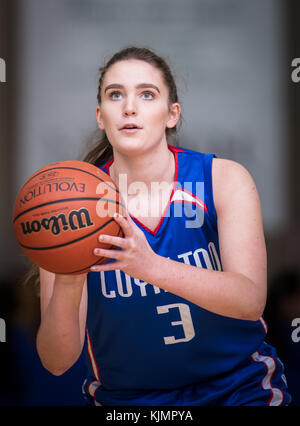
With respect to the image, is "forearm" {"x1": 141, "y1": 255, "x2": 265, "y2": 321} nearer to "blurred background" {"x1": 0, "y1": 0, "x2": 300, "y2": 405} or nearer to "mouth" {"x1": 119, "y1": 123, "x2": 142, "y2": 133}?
"mouth" {"x1": 119, "y1": 123, "x2": 142, "y2": 133}

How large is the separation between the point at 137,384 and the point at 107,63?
0.85 meters

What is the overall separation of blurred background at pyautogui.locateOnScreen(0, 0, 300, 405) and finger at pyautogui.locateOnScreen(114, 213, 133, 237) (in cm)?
136

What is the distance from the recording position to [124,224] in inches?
33.2

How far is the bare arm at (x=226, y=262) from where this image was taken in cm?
86

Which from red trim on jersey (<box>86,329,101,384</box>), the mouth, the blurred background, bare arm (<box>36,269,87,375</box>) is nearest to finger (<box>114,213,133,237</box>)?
bare arm (<box>36,269,87,375</box>)

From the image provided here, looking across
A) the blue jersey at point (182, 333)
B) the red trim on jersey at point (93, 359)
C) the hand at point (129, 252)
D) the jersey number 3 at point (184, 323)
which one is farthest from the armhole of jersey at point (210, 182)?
the red trim on jersey at point (93, 359)

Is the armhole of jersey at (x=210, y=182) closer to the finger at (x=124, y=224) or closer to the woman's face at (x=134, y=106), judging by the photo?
the woman's face at (x=134, y=106)

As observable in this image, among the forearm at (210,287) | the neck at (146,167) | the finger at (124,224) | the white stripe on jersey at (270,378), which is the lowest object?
the white stripe on jersey at (270,378)

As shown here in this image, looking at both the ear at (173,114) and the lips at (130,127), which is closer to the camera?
the lips at (130,127)

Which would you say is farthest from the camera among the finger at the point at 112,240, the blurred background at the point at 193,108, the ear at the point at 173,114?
the blurred background at the point at 193,108

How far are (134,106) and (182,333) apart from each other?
58 centimetres

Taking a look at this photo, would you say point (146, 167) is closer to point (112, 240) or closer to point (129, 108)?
point (129, 108)

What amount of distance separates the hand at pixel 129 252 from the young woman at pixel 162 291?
10.0 inches
